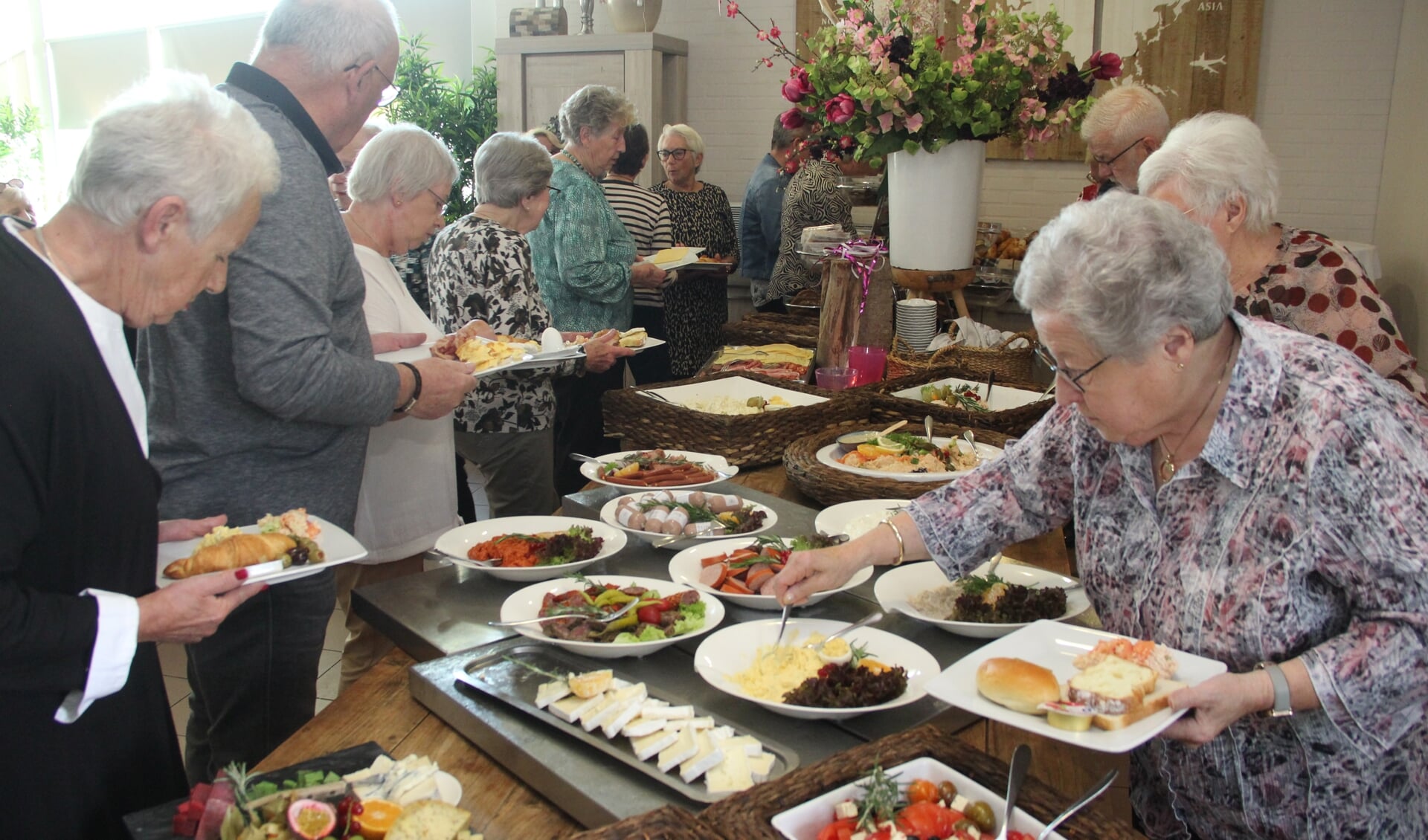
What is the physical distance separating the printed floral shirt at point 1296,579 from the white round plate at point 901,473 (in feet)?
2.76

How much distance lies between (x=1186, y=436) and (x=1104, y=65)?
7.59 feet

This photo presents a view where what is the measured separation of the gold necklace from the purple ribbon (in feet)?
6.76

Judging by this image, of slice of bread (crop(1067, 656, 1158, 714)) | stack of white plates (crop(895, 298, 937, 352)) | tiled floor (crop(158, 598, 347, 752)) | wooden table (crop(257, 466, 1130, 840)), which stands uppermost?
stack of white plates (crop(895, 298, 937, 352))

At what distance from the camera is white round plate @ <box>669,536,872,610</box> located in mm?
1772

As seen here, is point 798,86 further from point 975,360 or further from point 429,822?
point 429,822

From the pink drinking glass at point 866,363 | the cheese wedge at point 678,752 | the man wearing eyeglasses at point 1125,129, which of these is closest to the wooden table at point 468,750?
the cheese wedge at point 678,752

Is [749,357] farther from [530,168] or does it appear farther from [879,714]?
[879,714]

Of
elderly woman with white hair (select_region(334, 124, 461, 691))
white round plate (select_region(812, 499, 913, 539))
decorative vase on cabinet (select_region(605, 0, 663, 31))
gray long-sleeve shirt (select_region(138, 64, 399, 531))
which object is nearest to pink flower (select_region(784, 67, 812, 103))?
elderly woman with white hair (select_region(334, 124, 461, 691))

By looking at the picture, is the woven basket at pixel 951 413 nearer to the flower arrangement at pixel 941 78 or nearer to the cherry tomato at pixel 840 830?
the flower arrangement at pixel 941 78

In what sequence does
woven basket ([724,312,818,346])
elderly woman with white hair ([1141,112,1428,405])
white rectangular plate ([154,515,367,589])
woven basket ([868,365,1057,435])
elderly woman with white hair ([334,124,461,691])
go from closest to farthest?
white rectangular plate ([154,515,367,589])
elderly woman with white hair ([1141,112,1428,405])
elderly woman with white hair ([334,124,461,691])
woven basket ([868,365,1057,435])
woven basket ([724,312,818,346])

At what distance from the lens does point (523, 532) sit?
2.12 metres

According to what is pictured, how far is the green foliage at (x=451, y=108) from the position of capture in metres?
7.18

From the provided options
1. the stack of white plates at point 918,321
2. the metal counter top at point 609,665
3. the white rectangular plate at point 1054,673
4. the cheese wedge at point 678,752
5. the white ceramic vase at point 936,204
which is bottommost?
the metal counter top at point 609,665

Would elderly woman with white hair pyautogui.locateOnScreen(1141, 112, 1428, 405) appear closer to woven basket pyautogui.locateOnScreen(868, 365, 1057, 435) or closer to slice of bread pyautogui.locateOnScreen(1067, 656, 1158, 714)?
woven basket pyautogui.locateOnScreen(868, 365, 1057, 435)
